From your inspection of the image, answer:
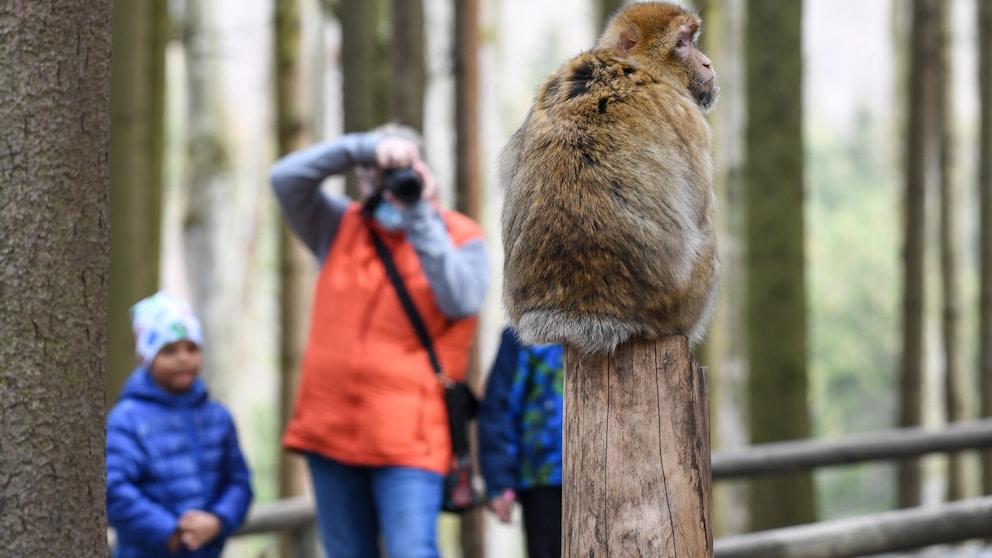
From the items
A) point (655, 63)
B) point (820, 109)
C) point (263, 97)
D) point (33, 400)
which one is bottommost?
point (33, 400)

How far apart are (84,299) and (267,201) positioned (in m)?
13.5

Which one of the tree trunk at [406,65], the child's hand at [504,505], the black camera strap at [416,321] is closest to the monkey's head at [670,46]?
the black camera strap at [416,321]

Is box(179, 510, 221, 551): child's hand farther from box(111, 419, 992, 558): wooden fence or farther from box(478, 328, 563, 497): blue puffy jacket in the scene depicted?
box(111, 419, 992, 558): wooden fence

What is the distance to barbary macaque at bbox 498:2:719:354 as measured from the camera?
2.74 meters

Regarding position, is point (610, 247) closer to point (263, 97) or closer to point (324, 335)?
point (324, 335)

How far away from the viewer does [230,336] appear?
1252 cm

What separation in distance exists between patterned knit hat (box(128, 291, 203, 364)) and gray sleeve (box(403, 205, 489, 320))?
2.72 ft

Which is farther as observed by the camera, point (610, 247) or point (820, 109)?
point (820, 109)

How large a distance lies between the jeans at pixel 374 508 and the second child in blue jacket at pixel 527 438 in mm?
225

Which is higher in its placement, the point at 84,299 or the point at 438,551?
the point at 84,299

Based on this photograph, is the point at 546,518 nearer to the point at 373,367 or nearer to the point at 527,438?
the point at 527,438

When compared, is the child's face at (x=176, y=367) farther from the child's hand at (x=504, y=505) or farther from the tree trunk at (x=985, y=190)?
the tree trunk at (x=985, y=190)

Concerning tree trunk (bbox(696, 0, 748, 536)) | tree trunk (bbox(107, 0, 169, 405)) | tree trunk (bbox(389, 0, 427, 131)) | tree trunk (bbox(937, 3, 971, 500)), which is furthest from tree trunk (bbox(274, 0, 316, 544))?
tree trunk (bbox(937, 3, 971, 500))

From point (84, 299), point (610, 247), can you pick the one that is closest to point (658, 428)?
point (610, 247)
